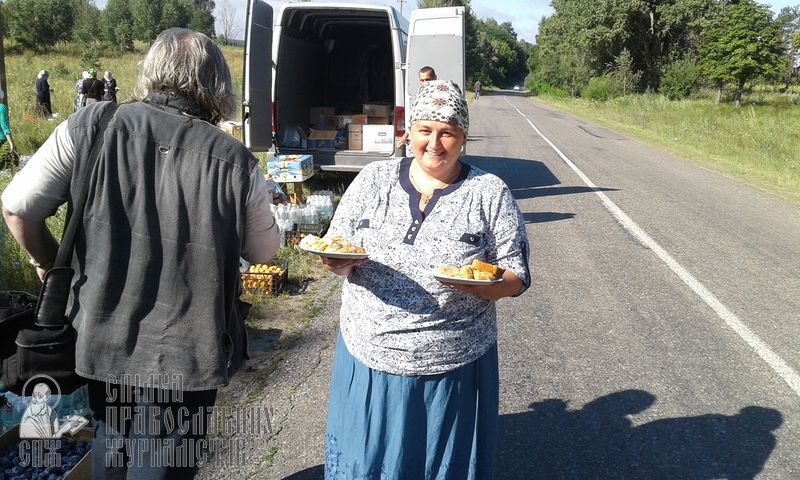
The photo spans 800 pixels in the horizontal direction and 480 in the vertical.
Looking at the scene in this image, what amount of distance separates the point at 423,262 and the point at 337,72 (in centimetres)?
891

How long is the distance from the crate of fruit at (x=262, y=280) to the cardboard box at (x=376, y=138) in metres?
3.42

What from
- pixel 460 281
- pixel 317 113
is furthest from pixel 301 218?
pixel 460 281

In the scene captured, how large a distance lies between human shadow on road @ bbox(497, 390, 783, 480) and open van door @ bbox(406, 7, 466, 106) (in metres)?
4.62

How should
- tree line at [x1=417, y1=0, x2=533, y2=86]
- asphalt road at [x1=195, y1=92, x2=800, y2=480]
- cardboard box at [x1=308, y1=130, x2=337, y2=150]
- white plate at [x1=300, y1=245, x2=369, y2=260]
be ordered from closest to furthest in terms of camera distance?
white plate at [x1=300, y1=245, x2=369, y2=260] → asphalt road at [x1=195, y1=92, x2=800, y2=480] → cardboard box at [x1=308, y1=130, x2=337, y2=150] → tree line at [x1=417, y1=0, x2=533, y2=86]

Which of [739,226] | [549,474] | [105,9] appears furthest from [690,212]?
[105,9]

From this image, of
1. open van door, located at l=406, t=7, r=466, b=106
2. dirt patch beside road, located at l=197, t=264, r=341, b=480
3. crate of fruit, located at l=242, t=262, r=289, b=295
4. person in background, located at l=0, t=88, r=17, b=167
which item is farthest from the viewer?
person in background, located at l=0, t=88, r=17, b=167

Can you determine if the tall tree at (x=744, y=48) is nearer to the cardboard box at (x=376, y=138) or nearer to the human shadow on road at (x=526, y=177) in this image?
the human shadow on road at (x=526, y=177)

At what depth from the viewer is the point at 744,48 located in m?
39.9

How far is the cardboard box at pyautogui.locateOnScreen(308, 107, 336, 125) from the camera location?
948 centimetres

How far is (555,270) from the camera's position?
6312 mm

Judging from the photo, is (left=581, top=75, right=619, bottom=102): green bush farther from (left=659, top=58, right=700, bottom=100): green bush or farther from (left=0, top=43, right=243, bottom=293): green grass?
(left=0, top=43, right=243, bottom=293): green grass

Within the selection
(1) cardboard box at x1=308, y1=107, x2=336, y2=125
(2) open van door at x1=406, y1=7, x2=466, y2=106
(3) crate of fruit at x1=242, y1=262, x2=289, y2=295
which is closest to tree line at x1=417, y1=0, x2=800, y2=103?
(1) cardboard box at x1=308, y1=107, x2=336, y2=125

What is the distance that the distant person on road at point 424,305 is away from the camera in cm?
217

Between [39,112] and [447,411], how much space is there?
17427 mm
